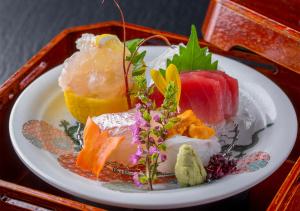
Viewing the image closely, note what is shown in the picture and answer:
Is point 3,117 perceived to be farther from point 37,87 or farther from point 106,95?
point 106,95

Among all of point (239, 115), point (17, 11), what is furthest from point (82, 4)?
point (239, 115)

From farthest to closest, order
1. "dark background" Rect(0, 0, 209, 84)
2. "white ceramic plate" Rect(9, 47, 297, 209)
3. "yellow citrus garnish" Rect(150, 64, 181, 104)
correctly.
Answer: "dark background" Rect(0, 0, 209, 84) < "yellow citrus garnish" Rect(150, 64, 181, 104) < "white ceramic plate" Rect(9, 47, 297, 209)

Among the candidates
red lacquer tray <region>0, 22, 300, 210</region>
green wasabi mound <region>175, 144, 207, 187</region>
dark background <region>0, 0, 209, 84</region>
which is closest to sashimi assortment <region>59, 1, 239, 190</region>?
green wasabi mound <region>175, 144, 207, 187</region>

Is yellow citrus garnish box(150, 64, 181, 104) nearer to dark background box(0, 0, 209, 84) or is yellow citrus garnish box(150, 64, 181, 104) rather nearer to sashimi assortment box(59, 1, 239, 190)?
sashimi assortment box(59, 1, 239, 190)

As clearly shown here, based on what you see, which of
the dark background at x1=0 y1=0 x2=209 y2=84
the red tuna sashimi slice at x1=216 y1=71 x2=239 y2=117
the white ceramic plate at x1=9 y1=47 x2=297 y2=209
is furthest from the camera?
the dark background at x1=0 y1=0 x2=209 y2=84

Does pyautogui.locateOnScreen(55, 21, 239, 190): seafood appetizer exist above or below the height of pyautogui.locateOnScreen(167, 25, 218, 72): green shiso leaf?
below

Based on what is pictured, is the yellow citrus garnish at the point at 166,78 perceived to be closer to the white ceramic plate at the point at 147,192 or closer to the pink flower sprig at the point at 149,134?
the pink flower sprig at the point at 149,134

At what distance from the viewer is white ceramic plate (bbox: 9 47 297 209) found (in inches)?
38.6

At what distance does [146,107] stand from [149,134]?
53 millimetres

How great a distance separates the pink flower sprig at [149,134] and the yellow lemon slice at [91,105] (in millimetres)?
167

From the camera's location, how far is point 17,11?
196 centimetres

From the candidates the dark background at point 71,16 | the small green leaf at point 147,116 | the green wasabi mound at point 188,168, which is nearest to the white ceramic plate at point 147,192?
the green wasabi mound at point 188,168

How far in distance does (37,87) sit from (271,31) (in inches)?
20.4

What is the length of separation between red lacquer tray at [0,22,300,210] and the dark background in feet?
1.07
